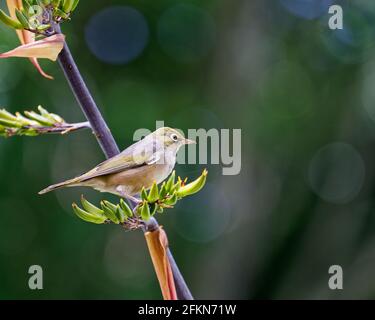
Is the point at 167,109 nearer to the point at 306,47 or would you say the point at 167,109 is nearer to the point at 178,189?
the point at 306,47

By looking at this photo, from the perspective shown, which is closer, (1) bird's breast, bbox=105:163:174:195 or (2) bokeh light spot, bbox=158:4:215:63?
(1) bird's breast, bbox=105:163:174:195

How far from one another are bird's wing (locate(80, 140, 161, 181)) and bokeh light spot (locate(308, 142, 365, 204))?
5.19 m

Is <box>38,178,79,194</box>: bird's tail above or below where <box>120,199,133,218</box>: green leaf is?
above

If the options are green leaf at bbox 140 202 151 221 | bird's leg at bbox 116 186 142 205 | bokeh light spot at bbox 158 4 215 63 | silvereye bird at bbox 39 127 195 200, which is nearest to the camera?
green leaf at bbox 140 202 151 221

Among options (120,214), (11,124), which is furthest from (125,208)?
(11,124)

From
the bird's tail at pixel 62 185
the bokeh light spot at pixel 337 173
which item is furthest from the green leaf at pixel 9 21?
the bokeh light spot at pixel 337 173

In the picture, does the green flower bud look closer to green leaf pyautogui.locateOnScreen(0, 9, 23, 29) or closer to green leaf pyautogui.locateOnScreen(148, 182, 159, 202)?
green leaf pyautogui.locateOnScreen(148, 182, 159, 202)

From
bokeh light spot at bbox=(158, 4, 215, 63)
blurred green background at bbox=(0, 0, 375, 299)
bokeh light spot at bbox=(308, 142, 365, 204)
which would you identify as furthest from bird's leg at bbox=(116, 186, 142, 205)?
bokeh light spot at bbox=(308, 142, 365, 204)

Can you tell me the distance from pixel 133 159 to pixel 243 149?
470cm

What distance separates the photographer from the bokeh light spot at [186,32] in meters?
6.39

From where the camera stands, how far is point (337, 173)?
6.55 m

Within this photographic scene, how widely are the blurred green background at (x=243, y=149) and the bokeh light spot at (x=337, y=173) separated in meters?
0.02

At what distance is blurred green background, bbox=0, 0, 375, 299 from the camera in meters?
5.48

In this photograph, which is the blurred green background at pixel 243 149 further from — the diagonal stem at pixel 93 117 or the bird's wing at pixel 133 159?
the diagonal stem at pixel 93 117
